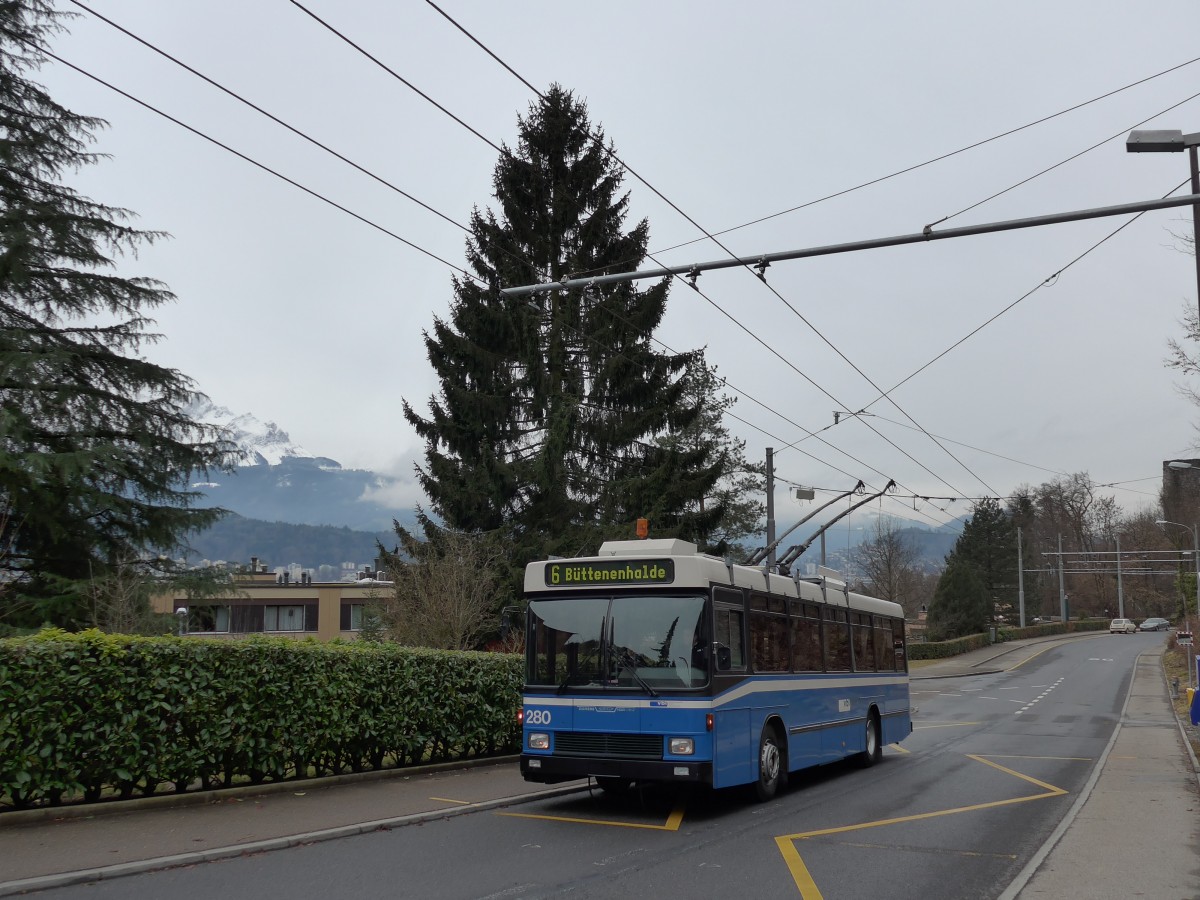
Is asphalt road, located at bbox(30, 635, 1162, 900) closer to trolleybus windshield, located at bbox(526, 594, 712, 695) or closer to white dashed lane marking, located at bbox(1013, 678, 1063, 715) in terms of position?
trolleybus windshield, located at bbox(526, 594, 712, 695)

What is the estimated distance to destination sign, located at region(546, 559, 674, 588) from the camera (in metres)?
11.8

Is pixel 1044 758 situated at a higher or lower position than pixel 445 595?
lower

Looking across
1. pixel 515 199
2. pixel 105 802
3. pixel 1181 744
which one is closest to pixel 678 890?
pixel 105 802

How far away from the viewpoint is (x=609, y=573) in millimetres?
12109

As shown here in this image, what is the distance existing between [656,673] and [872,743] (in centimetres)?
799

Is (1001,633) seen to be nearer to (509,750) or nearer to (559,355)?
(559,355)

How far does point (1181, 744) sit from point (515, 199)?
24167 millimetres

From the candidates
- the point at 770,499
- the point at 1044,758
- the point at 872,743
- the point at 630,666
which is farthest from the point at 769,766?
the point at 770,499

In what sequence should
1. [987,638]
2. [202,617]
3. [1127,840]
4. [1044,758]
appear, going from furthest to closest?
1. [987,638]
2. [202,617]
3. [1044,758]
4. [1127,840]

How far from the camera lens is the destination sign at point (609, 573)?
1183 cm

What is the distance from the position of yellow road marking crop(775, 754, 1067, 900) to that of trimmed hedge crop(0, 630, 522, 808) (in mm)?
5886

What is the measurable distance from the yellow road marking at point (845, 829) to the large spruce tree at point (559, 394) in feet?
55.2

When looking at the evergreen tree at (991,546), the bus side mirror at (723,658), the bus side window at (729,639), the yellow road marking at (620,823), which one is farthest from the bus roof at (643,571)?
the evergreen tree at (991,546)

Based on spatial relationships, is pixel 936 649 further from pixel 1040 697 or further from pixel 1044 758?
pixel 1044 758
